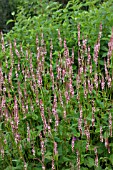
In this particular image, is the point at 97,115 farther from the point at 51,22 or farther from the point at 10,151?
the point at 51,22

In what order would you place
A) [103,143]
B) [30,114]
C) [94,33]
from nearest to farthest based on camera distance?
1. [103,143]
2. [30,114]
3. [94,33]

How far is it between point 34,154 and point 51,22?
7.78 feet

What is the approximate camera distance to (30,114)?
10.4 ft

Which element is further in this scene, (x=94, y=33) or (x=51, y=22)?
(x=51, y=22)

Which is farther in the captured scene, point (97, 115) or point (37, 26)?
point (37, 26)

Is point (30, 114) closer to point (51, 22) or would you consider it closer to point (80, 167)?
point (80, 167)

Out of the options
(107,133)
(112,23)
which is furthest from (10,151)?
(112,23)

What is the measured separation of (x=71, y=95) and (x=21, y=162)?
70cm

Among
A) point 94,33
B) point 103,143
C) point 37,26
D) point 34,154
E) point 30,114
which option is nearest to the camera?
point 34,154

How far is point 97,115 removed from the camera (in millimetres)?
3287

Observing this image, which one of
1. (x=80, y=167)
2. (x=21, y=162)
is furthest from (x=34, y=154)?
(x=80, y=167)

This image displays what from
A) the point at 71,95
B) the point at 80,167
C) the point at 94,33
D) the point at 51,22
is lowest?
the point at 80,167

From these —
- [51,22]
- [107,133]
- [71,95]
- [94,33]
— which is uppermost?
[51,22]

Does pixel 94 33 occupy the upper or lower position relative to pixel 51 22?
lower
